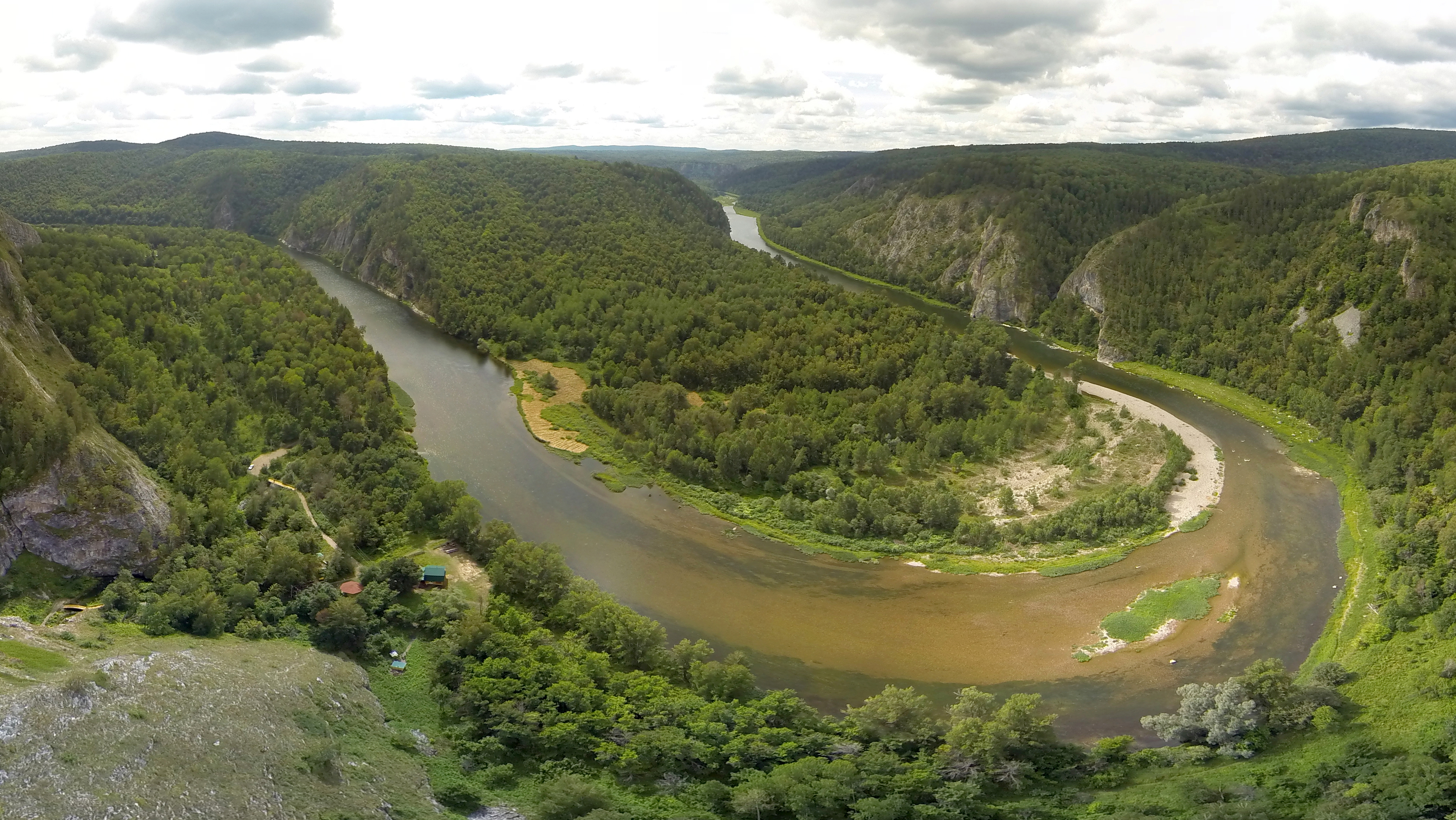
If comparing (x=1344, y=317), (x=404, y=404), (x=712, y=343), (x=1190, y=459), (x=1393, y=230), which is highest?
(x=1393, y=230)

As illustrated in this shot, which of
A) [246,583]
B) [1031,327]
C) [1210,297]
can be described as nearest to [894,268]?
[1031,327]

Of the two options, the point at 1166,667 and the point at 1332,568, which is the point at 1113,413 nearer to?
the point at 1332,568

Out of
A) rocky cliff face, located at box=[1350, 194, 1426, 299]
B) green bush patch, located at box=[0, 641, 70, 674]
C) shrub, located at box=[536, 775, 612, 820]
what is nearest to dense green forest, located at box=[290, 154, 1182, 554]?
shrub, located at box=[536, 775, 612, 820]

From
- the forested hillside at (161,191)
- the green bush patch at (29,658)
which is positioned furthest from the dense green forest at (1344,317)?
the forested hillside at (161,191)

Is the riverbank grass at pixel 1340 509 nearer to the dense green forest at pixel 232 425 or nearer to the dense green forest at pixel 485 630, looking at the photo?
the dense green forest at pixel 485 630

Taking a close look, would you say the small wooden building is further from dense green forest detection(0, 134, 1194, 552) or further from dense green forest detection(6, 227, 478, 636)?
dense green forest detection(0, 134, 1194, 552)

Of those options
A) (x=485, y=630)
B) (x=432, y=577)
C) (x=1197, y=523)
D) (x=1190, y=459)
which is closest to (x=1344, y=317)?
(x=1190, y=459)

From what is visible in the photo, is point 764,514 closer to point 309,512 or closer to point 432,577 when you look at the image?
point 432,577
